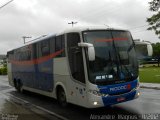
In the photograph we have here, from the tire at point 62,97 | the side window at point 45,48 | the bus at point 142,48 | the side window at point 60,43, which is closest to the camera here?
the bus at point 142,48

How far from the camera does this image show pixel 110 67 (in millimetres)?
11203

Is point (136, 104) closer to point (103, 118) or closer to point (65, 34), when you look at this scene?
point (103, 118)

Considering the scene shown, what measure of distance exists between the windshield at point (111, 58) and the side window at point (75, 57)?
420mm

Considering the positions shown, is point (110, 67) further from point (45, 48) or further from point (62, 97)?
point (45, 48)

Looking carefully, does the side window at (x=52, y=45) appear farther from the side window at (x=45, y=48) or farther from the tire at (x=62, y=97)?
the tire at (x=62, y=97)

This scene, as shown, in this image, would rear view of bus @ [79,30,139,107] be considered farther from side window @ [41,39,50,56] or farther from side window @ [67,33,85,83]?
side window @ [41,39,50,56]

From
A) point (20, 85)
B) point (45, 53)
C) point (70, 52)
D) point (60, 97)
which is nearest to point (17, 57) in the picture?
point (20, 85)

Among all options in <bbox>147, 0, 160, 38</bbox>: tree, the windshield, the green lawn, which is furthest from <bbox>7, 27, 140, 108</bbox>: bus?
<bbox>147, 0, 160, 38</bbox>: tree

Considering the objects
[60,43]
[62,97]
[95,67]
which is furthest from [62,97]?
Result: [95,67]

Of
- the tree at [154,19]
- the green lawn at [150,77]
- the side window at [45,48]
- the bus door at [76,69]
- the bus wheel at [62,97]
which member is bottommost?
the green lawn at [150,77]

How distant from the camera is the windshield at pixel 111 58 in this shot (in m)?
11.1

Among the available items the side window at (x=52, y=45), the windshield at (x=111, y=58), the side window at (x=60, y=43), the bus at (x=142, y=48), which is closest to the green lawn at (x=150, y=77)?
the side window at (x=52, y=45)

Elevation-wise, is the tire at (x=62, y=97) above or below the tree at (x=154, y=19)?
below

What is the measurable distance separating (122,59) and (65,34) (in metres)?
2.64
